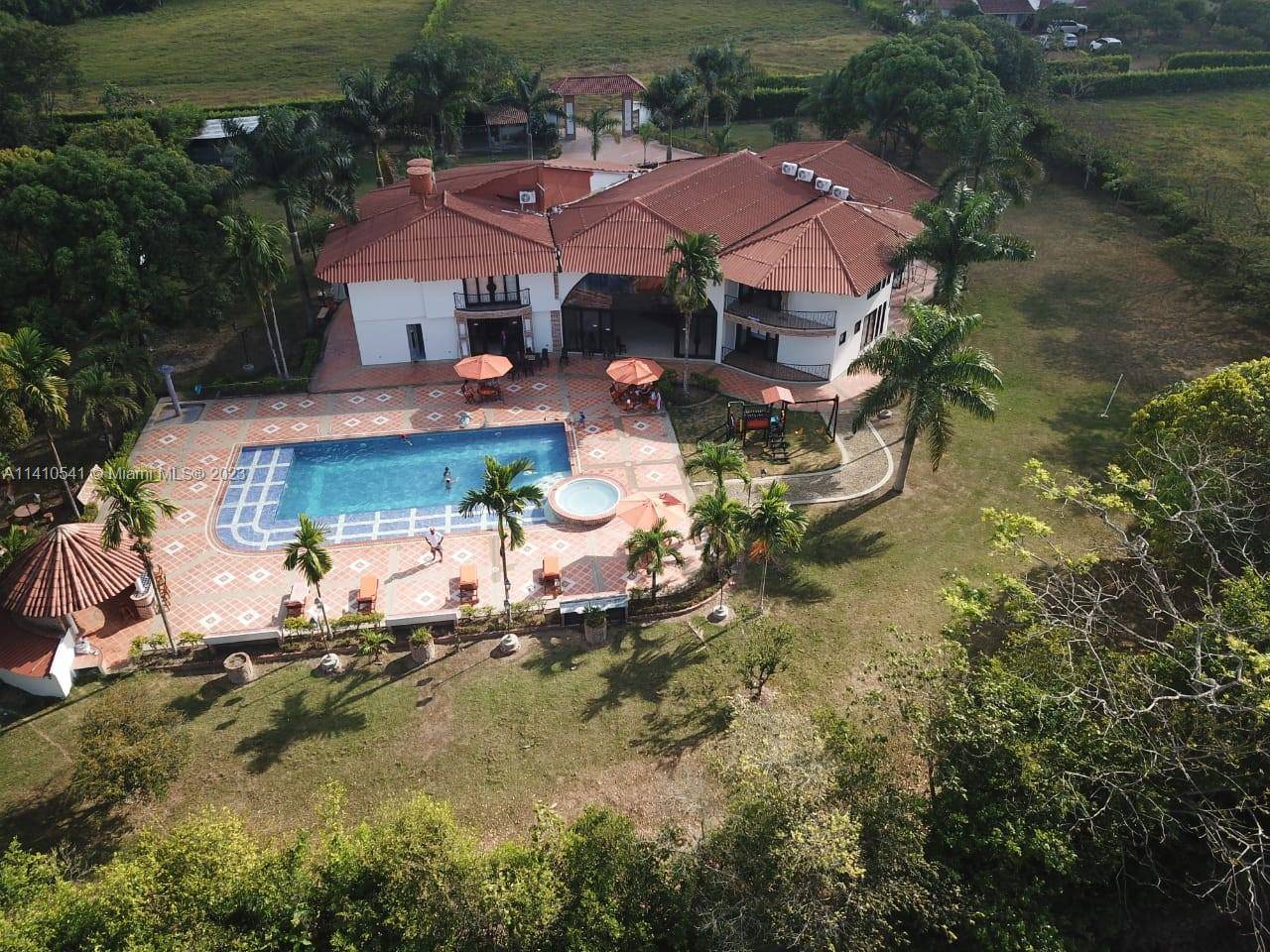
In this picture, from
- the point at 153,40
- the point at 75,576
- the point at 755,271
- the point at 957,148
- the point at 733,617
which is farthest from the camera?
the point at 153,40

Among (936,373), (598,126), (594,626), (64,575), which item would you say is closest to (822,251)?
(936,373)

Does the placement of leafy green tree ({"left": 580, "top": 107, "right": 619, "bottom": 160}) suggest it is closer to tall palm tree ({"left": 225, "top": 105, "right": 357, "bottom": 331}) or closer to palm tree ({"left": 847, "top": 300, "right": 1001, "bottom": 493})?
tall palm tree ({"left": 225, "top": 105, "right": 357, "bottom": 331})

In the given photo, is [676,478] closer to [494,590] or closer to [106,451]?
[494,590]

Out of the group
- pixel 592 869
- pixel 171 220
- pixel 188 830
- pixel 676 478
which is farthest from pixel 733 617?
pixel 171 220

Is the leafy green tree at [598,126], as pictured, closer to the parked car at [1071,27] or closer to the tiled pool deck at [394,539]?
the tiled pool deck at [394,539]

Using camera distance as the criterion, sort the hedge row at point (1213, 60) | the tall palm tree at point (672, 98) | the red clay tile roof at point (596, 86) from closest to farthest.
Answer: the tall palm tree at point (672, 98), the red clay tile roof at point (596, 86), the hedge row at point (1213, 60)

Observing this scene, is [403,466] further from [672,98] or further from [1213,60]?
[1213,60]

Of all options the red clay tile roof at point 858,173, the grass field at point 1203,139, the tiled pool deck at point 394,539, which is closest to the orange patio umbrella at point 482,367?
the tiled pool deck at point 394,539
